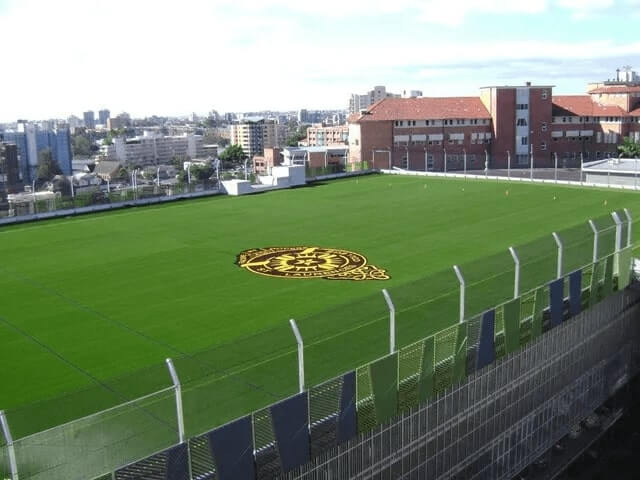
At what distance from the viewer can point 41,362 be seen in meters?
14.3

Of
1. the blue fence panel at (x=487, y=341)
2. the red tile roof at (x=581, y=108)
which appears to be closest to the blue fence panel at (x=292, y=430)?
the blue fence panel at (x=487, y=341)

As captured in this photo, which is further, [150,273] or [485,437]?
[150,273]

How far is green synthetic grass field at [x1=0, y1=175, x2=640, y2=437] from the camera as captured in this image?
32.4 feet

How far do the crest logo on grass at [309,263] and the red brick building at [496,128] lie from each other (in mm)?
33881

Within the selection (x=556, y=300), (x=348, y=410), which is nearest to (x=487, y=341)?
(x=556, y=300)

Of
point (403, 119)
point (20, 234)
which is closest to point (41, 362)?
point (20, 234)

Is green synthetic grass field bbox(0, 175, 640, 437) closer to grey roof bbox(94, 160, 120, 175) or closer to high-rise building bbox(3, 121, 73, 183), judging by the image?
grey roof bbox(94, 160, 120, 175)

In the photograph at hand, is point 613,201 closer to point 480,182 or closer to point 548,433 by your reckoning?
point 480,182

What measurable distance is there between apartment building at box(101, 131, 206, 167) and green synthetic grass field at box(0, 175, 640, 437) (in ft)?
457

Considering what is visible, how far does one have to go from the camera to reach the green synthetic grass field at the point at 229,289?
9883 millimetres

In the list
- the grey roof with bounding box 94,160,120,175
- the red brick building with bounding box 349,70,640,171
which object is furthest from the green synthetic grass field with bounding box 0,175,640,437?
the grey roof with bounding box 94,160,120,175

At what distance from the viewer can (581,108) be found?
233 feet

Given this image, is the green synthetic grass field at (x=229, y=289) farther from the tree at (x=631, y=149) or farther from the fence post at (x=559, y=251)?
the tree at (x=631, y=149)

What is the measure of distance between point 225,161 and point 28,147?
195 feet
